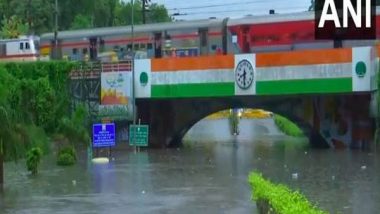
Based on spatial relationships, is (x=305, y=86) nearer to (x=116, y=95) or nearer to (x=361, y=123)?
(x=361, y=123)

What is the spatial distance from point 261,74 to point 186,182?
1454cm

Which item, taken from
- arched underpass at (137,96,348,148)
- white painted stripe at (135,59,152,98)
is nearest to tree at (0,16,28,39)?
arched underpass at (137,96,348,148)

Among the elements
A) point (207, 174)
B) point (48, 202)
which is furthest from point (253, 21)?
point (48, 202)

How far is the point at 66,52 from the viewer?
45.1m

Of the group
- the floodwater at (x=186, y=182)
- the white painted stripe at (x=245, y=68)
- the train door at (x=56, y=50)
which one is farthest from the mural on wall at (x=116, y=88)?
the train door at (x=56, y=50)

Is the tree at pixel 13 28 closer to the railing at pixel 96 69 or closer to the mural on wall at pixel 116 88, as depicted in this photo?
the railing at pixel 96 69

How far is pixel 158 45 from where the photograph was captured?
133 feet

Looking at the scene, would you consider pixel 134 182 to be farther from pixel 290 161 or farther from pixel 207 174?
pixel 290 161

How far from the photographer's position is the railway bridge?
111ft

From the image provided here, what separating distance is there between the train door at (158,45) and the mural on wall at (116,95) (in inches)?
91.0

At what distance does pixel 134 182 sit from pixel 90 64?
1869 centimetres

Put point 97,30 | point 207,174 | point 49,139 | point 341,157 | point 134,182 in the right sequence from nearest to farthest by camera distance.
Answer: point 134,182
point 207,174
point 341,157
point 49,139
point 97,30

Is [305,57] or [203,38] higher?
[203,38]

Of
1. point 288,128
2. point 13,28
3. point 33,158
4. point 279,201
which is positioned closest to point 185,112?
point 33,158
